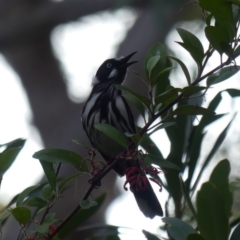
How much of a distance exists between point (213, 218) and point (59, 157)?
45cm

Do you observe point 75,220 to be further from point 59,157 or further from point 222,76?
point 222,76

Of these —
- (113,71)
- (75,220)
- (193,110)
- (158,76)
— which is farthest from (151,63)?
(113,71)

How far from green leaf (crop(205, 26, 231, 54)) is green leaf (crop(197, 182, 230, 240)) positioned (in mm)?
348

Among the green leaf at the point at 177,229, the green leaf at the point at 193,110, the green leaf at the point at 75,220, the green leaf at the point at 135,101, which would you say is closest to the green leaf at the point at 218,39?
the green leaf at the point at 193,110

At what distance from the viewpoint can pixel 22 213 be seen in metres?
1.66

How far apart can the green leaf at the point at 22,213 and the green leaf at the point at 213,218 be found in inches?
17.0

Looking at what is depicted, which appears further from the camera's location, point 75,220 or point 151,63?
point 75,220

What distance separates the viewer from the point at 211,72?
1.68 m

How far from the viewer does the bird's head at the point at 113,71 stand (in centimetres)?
388

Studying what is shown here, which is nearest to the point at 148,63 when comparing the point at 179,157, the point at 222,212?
the point at 222,212

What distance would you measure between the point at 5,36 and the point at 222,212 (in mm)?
4403

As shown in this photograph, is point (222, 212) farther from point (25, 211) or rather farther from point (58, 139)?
point (58, 139)

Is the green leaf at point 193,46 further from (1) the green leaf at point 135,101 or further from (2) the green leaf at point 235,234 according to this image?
(2) the green leaf at point 235,234

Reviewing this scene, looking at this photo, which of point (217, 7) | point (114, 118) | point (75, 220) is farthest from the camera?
point (114, 118)
